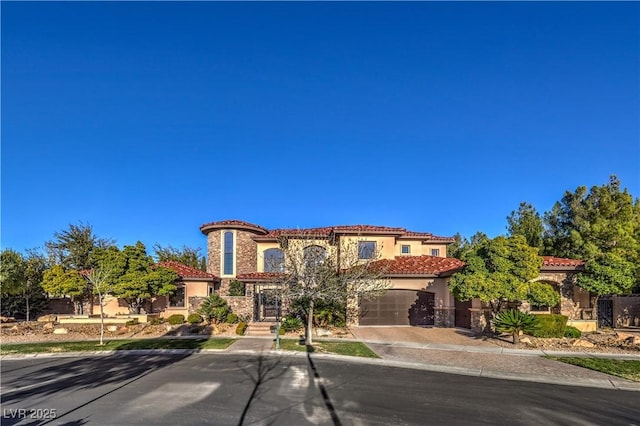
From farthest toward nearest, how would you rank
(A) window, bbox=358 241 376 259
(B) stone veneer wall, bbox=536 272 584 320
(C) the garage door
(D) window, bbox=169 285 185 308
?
(D) window, bbox=169 285 185 308 < (A) window, bbox=358 241 376 259 < (C) the garage door < (B) stone veneer wall, bbox=536 272 584 320

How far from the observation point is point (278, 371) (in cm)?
1339

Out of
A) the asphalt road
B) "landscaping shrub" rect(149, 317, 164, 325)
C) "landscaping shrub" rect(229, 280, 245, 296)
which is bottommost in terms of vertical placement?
"landscaping shrub" rect(149, 317, 164, 325)

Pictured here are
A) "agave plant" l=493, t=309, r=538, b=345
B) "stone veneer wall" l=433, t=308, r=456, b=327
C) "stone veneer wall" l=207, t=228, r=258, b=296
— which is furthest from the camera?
"stone veneer wall" l=207, t=228, r=258, b=296

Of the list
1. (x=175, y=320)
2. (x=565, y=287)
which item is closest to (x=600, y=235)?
(x=565, y=287)

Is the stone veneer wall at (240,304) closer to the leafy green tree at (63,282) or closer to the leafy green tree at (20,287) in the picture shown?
the leafy green tree at (63,282)

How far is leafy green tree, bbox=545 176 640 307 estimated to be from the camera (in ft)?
68.7

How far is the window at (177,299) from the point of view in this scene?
28.7 m

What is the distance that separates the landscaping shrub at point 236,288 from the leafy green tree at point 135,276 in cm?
394

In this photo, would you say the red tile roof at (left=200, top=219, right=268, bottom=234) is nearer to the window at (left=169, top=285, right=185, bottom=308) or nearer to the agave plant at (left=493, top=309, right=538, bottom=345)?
the window at (left=169, top=285, right=185, bottom=308)

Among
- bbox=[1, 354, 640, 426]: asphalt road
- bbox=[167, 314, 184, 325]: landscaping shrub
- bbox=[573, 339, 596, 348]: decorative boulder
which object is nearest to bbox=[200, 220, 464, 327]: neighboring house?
bbox=[167, 314, 184, 325]: landscaping shrub

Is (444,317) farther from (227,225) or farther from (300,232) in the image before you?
(227,225)

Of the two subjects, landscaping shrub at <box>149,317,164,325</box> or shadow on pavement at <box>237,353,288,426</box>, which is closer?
shadow on pavement at <box>237,353,288,426</box>

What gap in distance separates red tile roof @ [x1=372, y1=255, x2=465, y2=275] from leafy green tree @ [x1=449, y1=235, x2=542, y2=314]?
3.79 meters

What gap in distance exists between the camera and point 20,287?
90.7 ft
